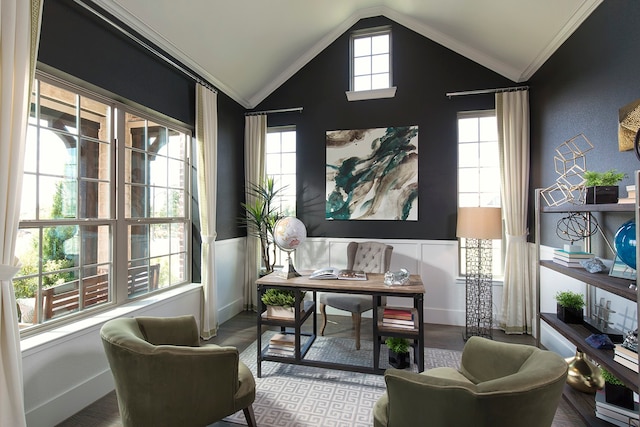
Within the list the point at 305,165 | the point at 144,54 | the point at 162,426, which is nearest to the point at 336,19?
the point at 305,165

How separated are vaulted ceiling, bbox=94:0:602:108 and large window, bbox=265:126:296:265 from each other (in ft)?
2.08

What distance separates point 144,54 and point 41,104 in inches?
42.3

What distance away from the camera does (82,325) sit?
2326 mm

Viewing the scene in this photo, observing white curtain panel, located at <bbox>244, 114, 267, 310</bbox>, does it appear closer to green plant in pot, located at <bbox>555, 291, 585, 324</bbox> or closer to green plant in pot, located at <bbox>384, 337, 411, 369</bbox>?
green plant in pot, located at <bbox>384, 337, 411, 369</bbox>

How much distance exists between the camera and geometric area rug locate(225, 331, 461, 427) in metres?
2.16

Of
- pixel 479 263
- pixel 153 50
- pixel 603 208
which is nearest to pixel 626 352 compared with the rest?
pixel 603 208

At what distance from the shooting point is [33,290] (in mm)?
2162

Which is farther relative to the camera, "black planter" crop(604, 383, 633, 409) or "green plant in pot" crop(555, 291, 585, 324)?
"green plant in pot" crop(555, 291, 585, 324)

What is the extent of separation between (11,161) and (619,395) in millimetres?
3924

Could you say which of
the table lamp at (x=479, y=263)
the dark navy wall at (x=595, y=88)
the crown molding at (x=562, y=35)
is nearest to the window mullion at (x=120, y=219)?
the table lamp at (x=479, y=263)

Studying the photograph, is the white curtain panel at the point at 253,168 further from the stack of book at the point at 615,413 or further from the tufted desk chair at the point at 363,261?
the stack of book at the point at 615,413

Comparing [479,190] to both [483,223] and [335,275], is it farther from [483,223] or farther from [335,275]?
[335,275]

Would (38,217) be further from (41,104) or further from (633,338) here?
(633,338)

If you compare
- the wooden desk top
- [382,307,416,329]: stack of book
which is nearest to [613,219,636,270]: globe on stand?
the wooden desk top
